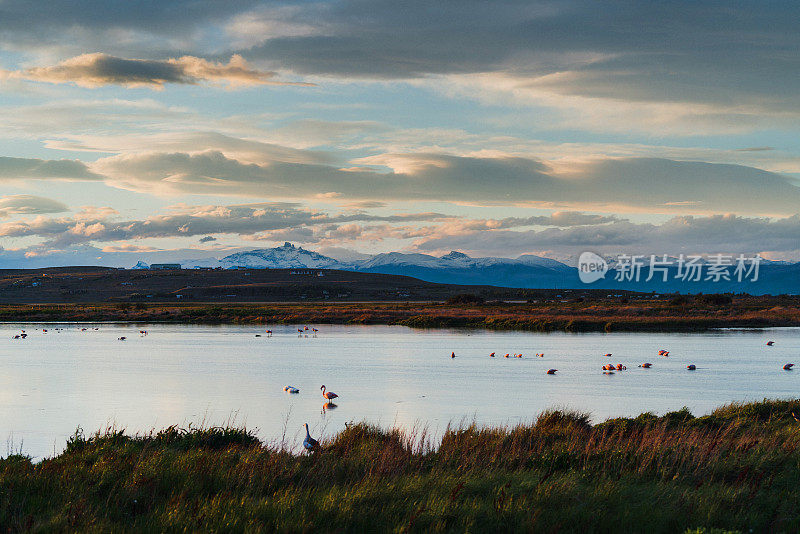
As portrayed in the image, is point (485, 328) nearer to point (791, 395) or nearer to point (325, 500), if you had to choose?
point (791, 395)

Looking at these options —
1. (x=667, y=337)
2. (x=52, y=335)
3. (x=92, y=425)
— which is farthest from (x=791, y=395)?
(x=52, y=335)

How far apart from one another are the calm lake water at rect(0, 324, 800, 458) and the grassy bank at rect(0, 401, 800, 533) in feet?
16.9

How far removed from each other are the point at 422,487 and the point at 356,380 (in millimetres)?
20383

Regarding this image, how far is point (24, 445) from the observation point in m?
17.3

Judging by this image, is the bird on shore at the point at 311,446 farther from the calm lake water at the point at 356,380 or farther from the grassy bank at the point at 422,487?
the calm lake water at the point at 356,380

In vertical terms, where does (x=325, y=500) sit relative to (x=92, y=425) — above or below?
above

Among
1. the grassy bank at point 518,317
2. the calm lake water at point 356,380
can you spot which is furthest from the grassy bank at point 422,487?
the grassy bank at point 518,317

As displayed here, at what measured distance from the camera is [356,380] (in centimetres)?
3078

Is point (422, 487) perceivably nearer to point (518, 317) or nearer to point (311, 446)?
point (311, 446)

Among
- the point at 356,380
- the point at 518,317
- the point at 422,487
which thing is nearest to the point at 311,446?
the point at 422,487

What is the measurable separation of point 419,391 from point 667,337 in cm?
3320

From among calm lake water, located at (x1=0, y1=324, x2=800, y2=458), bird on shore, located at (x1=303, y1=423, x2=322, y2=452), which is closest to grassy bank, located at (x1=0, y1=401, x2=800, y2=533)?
bird on shore, located at (x1=303, y1=423, x2=322, y2=452)

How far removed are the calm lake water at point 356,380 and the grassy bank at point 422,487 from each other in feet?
16.9

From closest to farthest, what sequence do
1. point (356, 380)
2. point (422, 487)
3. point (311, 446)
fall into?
point (422, 487), point (311, 446), point (356, 380)
